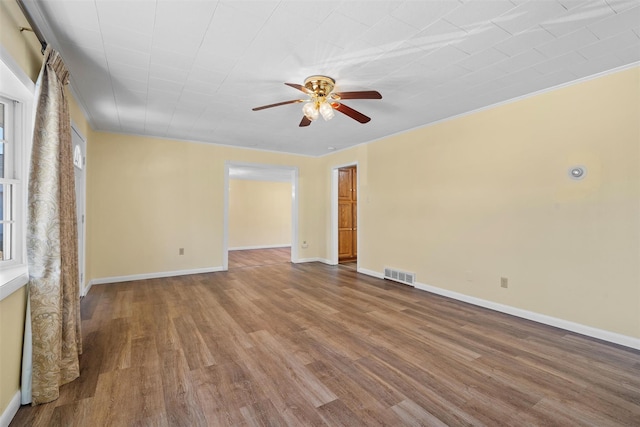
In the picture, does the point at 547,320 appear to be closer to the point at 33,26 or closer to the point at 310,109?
the point at 310,109

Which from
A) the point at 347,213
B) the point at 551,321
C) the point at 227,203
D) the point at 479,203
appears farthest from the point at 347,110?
the point at 347,213

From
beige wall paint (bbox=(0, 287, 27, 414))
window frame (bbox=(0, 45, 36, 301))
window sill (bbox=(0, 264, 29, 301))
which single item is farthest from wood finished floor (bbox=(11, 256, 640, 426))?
window frame (bbox=(0, 45, 36, 301))

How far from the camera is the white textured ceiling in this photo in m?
1.87

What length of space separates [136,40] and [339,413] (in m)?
3.00

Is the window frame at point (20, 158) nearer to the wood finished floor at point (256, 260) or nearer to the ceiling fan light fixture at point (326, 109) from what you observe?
the ceiling fan light fixture at point (326, 109)

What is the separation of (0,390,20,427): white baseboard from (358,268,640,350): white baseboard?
429 cm

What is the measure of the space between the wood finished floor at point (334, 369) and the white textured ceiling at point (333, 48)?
2.52 meters

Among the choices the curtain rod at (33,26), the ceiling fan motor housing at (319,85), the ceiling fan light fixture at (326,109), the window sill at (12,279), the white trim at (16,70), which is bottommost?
the window sill at (12,279)

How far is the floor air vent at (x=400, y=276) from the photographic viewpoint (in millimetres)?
4574

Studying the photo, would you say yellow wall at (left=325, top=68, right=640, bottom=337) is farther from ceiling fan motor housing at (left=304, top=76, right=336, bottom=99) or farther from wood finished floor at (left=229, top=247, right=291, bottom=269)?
wood finished floor at (left=229, top=247, right=291, bottom=269)

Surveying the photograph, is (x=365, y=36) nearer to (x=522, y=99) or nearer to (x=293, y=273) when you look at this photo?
(x=522, y=99)

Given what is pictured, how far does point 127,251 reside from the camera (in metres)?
4.91

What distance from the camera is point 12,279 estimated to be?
163 cm

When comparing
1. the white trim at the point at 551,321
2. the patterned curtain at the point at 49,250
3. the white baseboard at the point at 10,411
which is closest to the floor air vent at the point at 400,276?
the white trim at the point at 551,321
